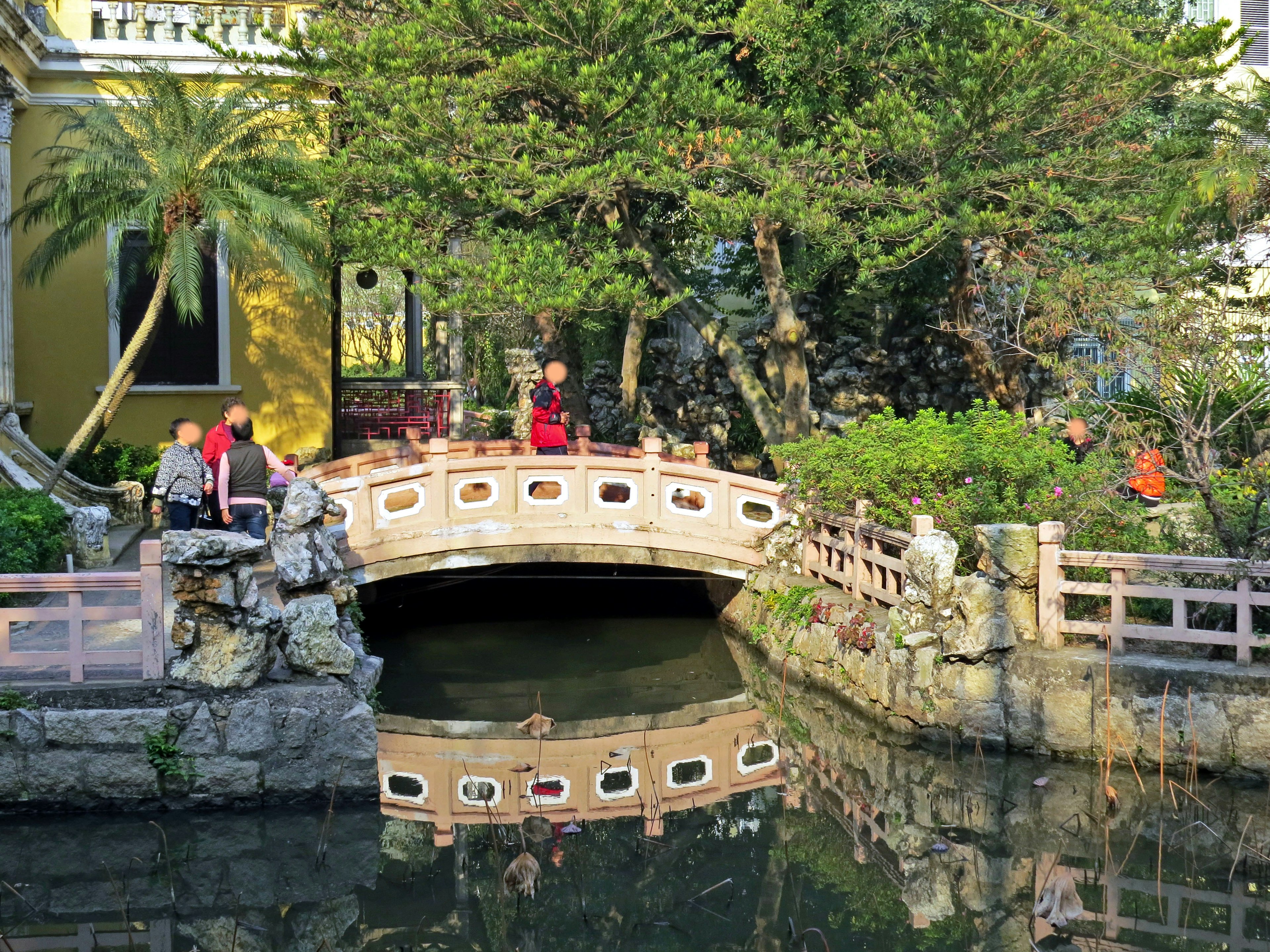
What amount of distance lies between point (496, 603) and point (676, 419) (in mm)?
4682

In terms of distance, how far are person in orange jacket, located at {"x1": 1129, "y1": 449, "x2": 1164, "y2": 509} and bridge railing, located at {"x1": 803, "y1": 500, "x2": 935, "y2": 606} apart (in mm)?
1536

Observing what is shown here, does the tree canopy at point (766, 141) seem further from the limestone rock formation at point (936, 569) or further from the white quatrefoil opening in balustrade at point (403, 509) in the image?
the limestone rock formation at point (936, 569)

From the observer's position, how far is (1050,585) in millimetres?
8773

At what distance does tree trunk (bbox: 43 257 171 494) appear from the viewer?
1270cm

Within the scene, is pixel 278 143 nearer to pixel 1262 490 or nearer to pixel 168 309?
pixel 168 309

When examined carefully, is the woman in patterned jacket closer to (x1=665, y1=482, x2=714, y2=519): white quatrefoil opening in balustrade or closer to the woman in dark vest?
the woman in dark vest

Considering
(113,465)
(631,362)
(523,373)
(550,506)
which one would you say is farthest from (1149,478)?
(113,465)

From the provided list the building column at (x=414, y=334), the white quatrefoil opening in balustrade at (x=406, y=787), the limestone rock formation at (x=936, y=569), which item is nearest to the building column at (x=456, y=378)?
the building column at (x=414, y=334)

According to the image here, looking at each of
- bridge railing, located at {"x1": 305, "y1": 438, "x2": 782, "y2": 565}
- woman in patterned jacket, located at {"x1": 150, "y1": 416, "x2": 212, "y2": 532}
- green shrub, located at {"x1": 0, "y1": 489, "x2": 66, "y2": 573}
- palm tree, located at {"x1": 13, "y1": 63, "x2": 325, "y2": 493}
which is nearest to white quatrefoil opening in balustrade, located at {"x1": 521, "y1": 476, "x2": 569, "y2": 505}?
bridge railing, located at {"x1": 305, "y1": 438, "x2": 782, "y2": 565}

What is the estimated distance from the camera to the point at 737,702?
1062cm

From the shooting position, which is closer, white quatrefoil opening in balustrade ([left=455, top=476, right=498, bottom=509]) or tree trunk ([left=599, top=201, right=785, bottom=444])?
white quatrefoil opening in balustrade ([left=455, top=476, right=498, bottom=509])

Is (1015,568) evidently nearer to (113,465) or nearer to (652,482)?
(652,482)

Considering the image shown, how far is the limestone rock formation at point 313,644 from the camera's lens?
7992mm

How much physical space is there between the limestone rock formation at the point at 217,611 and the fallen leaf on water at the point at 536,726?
8.06 ft
